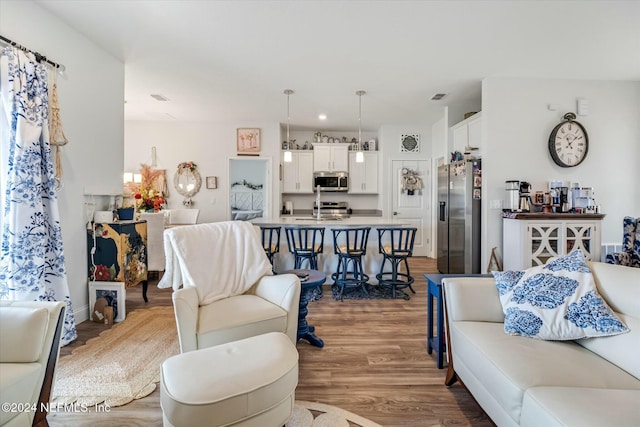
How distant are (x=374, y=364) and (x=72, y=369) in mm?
2087

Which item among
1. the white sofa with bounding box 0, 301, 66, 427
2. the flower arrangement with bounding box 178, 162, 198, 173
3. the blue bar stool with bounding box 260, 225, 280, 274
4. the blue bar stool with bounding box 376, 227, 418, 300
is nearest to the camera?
the white sofa with bounding box 0, 301, 66, 427

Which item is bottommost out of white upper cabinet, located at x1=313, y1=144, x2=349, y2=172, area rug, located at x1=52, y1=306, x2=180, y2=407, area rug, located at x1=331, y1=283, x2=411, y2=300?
area rug, located at x1=52, y1=306, x2=180, y2=407

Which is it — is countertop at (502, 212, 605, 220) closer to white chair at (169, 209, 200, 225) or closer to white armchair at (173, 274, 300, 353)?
white armchair at (173, 274, 300, 353)

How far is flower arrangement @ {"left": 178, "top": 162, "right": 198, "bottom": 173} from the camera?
6.27 m

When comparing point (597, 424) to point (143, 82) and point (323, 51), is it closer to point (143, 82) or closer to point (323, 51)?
point (323, 51)

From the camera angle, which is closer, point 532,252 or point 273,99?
point 532,252

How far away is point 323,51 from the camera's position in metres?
3.31

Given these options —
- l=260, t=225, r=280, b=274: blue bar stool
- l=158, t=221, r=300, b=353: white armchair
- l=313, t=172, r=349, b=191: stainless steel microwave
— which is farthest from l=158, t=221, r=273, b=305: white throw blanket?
l=313, t=172, r=349, b=191: stainless steel microwave

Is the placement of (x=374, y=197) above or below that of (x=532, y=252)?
above

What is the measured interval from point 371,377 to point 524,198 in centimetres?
311

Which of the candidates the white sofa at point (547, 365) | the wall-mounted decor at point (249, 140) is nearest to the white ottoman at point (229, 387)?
the white sofa at point (547, 365)

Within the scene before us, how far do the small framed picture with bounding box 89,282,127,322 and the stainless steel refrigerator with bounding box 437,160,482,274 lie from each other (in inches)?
159

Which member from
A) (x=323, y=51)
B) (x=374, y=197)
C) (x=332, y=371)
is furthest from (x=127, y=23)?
(x=374, y=197)

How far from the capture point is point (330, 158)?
6.66m
